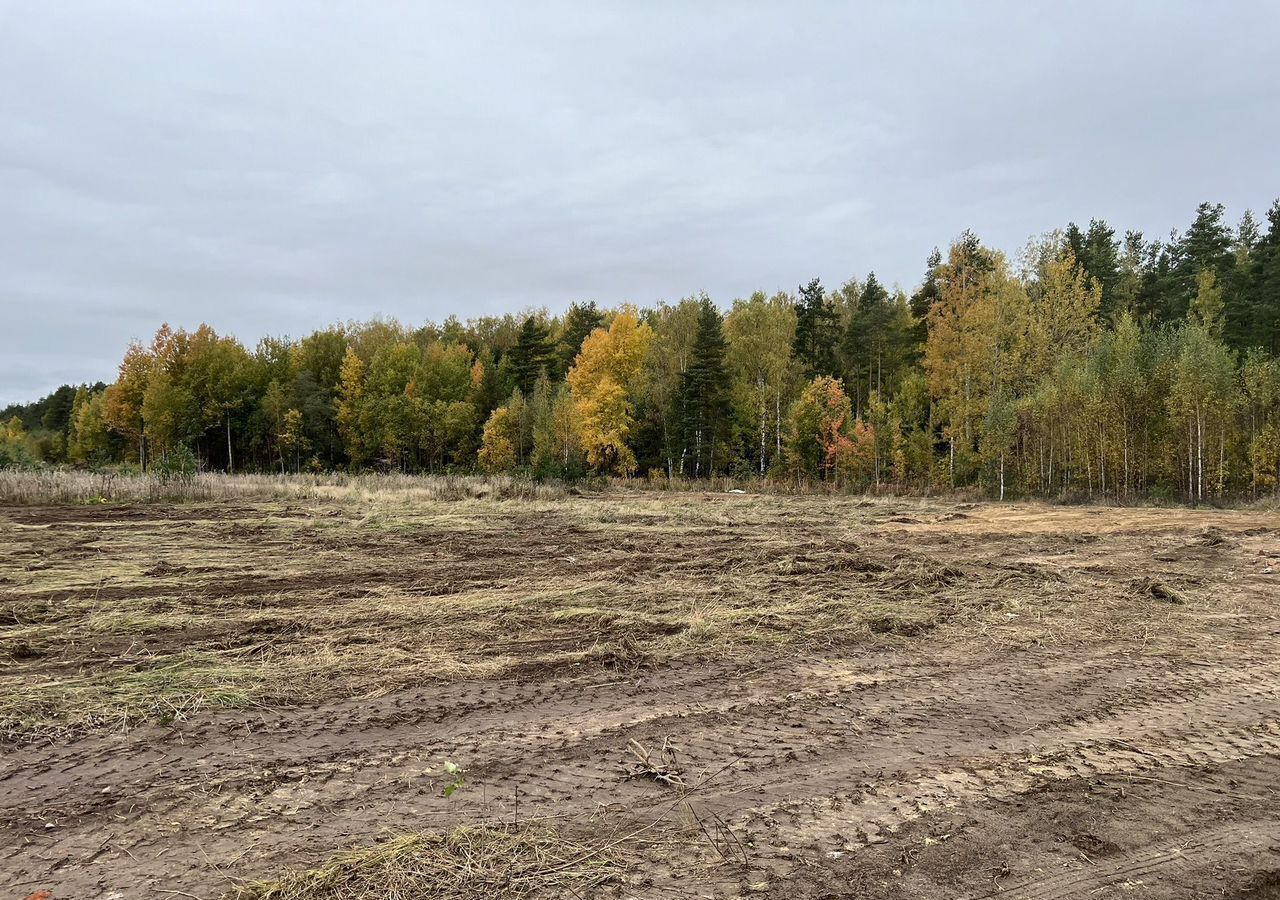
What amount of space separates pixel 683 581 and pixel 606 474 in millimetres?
34591

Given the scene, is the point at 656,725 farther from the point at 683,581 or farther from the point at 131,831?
the point at 683,581

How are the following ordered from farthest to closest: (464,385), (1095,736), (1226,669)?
(464,385) < (1226,669) < (1095,736)

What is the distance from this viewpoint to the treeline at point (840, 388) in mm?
30875

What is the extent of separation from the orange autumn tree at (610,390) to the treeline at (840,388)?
0.15 m

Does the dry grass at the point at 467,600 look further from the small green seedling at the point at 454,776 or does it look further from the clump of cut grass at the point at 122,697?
the small green seedling at the point at 454,776

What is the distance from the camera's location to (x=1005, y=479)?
34.4 meters

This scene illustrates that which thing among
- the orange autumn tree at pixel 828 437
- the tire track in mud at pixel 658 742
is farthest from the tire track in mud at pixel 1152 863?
the orange autumn tree at pixel 828 437

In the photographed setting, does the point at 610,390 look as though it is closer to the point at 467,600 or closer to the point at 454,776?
the point at 467,600

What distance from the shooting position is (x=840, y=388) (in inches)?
1709

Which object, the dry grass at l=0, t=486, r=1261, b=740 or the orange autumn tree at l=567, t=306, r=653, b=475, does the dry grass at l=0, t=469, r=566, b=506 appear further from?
the orange autumn tree at l=567, t=306, r=653, b=475

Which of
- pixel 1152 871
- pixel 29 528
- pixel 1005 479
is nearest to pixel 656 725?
pixel 1152 871

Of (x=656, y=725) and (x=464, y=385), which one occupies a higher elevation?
(x=464, y=385)

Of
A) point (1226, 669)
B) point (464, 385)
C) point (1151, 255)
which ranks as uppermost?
point (1151, 255)

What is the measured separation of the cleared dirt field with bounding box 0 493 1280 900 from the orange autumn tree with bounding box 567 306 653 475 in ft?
108
